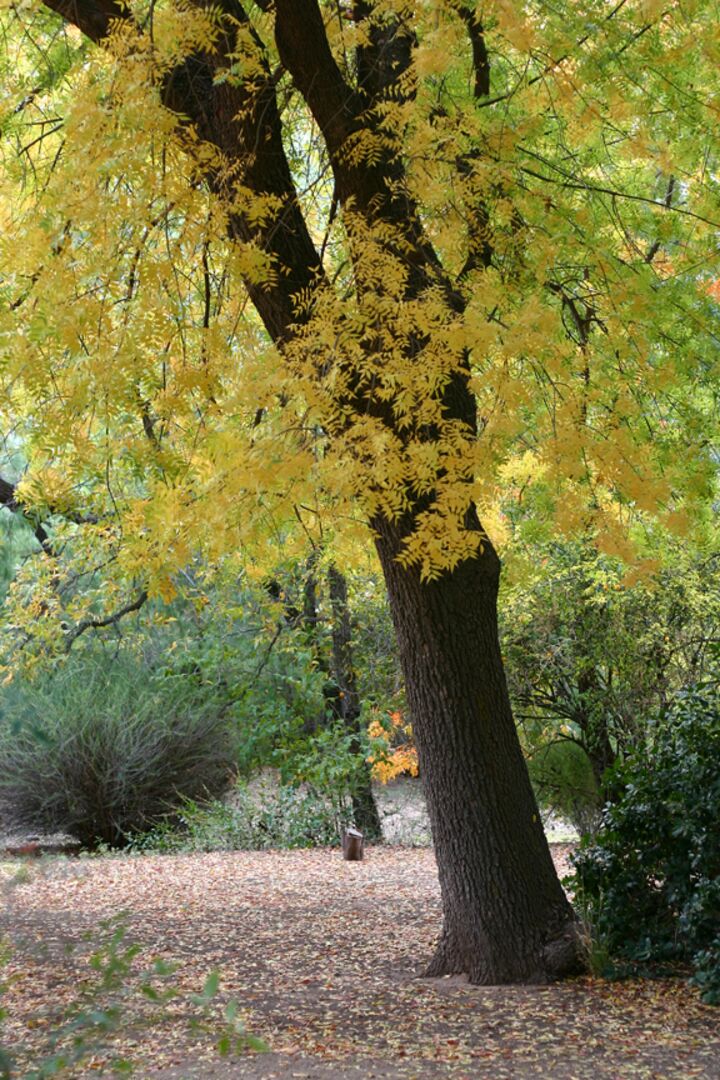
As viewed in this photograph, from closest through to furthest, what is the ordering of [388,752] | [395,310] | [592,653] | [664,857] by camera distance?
[395,310] < [664,857] < [592,653] < [388,752]

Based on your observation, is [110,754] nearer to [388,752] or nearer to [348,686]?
[348,686]

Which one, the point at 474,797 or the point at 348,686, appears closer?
the point at 474,797

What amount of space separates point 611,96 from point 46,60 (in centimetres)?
293

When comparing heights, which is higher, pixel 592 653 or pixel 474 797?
pixel 592 653

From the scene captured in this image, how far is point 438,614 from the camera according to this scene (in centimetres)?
518

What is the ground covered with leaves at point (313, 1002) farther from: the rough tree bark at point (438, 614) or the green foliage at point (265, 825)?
the green foliage at point (265, 825)

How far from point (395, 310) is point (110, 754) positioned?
8.05m

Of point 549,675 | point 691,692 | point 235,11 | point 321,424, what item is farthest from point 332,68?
point 549,675

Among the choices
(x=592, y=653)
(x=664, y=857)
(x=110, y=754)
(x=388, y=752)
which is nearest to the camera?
(x=664, y=857)

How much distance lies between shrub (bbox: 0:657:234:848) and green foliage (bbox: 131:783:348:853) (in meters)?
0.77

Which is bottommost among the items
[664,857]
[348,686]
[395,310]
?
[664,857]

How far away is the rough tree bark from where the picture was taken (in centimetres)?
507

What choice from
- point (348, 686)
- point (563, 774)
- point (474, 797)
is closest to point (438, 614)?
point (474, 797)

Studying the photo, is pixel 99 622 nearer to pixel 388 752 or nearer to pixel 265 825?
pixel 265 825
